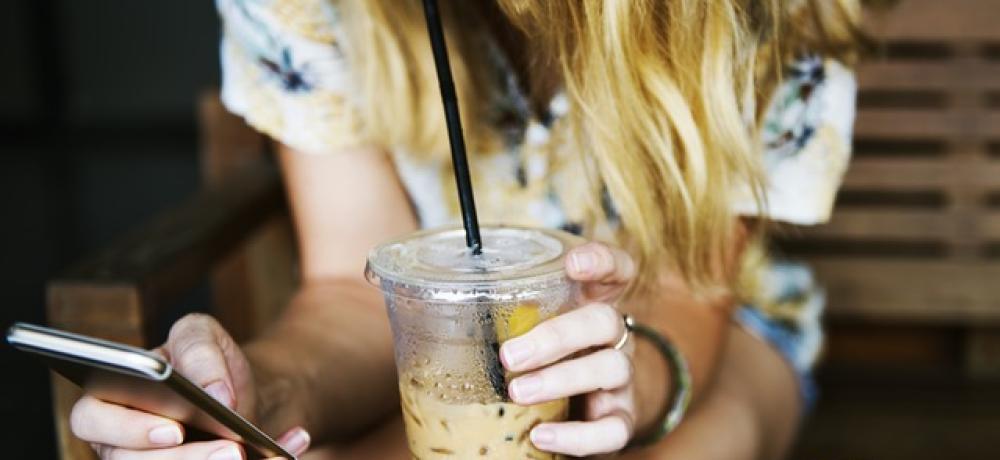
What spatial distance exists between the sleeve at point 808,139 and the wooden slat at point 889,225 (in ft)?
1.97

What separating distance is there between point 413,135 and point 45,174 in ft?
13.6

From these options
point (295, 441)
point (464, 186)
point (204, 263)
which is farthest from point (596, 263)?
point (204, 263)

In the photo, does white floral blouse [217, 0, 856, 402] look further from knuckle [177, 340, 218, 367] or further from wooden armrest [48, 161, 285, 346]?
knuckle [177, 340, 218, 367]

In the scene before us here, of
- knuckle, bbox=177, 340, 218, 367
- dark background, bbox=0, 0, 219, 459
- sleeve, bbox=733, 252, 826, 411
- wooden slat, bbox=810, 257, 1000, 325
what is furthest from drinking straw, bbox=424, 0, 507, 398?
dark background, bbox=0, 0, 219, 459

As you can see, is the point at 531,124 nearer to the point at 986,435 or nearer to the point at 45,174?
the point at 986,435

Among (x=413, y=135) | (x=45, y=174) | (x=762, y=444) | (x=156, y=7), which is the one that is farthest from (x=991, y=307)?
(x=156, y=7)

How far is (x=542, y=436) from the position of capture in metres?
0.89

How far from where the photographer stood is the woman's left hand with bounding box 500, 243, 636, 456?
0.85 meters

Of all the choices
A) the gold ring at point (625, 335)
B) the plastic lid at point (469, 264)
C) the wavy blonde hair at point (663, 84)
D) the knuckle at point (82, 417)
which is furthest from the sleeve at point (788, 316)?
the knuckle at point (82, 417)

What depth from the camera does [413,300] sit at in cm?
85

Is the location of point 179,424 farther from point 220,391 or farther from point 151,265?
point 151,265

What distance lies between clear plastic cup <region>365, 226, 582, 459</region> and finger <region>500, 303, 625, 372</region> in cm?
2

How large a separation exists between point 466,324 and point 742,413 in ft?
2.15

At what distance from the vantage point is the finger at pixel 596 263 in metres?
0.86
